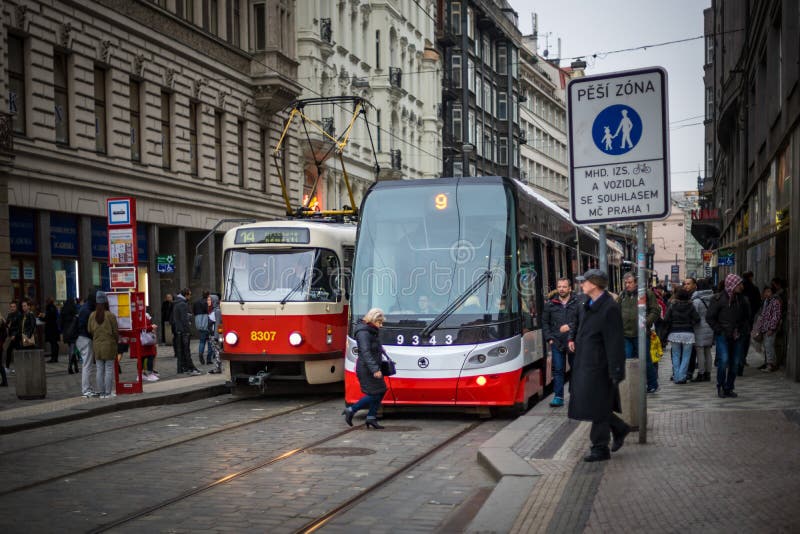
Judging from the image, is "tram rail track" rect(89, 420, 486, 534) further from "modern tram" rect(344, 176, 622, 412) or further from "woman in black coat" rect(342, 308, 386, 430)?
"modern tram" rect(344, 176, 622, 412)

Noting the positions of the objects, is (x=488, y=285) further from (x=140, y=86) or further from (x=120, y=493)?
(x=140, y=86)

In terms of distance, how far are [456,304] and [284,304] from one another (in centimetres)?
383

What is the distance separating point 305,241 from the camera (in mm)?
16516

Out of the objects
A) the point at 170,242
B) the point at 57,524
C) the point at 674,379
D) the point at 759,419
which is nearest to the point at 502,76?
the point at 170,242

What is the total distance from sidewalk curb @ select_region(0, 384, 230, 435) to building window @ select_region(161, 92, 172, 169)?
14.8 metres

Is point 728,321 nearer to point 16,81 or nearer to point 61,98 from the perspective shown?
point 16,81

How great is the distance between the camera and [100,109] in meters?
28.7

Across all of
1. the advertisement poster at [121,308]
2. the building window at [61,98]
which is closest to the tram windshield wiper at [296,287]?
the advertisement poster at [121,308]

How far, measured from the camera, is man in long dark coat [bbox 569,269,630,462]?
920cm

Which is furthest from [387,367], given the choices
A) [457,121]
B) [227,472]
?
[457,121]

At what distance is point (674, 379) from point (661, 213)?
8819mm

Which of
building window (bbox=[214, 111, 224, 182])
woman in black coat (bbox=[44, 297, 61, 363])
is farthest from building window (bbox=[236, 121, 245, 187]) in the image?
woman in black coat (bbox=[44, 297, 61, 363])

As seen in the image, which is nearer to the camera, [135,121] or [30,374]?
[30,374]

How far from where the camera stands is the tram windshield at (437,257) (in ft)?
43.8
